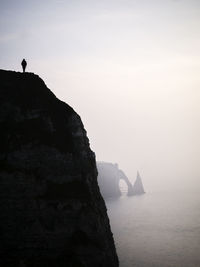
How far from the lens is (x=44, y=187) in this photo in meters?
26.9

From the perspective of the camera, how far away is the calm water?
42625 millimetres

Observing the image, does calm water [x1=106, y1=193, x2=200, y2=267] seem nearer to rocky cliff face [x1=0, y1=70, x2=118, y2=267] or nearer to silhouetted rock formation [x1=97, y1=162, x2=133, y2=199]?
rocky cliff face [x1=0, y1=70, x2=118, y2=267]

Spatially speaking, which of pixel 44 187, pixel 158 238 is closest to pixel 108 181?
pixel 158 238

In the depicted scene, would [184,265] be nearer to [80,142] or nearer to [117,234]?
[117,234]

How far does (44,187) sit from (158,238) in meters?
39.1

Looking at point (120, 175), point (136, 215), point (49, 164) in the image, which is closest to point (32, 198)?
point (49, 164)

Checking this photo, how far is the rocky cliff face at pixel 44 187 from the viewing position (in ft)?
80.9

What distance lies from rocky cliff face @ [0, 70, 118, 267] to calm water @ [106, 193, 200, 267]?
702 inches

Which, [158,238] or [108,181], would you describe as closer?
[158,238]

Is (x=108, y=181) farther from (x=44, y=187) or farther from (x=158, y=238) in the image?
(x=44, y=187)

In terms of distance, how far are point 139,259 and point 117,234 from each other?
17.6 m

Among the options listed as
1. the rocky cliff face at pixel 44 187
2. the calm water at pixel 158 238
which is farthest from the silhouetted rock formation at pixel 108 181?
the rocky cliff face at pixel 44 187

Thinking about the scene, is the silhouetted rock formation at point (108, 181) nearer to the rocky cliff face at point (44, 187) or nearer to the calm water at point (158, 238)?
the calm water at point (158, 238)

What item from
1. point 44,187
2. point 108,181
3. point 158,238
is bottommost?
point 158,238
